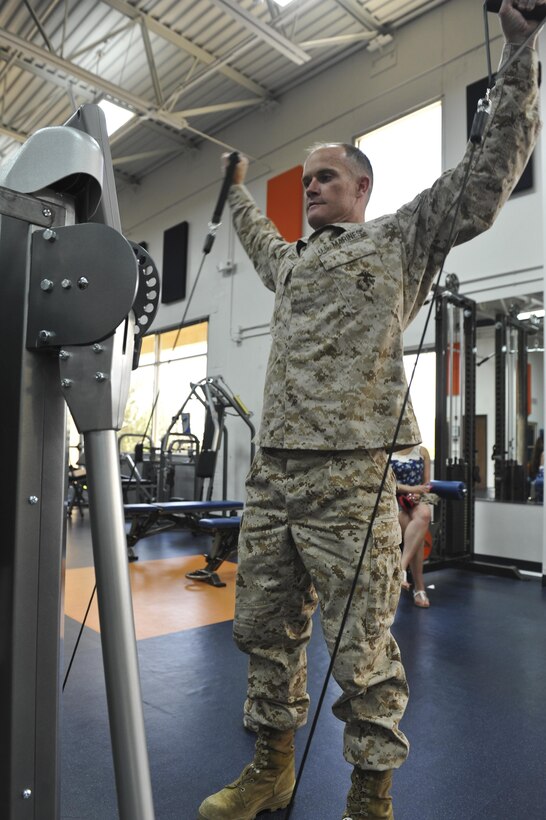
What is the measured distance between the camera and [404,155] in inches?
244

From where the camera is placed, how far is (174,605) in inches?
Answer: 137

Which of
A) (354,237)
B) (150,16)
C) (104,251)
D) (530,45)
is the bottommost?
(104,251)

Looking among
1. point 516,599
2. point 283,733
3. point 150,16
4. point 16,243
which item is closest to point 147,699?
point 283,733

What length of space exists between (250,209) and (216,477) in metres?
6.50

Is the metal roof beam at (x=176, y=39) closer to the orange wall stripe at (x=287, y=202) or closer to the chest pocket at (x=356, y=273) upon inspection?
the orange wall stripe at (x=287, y=202)

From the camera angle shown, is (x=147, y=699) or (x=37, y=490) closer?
(x=37, y=490)

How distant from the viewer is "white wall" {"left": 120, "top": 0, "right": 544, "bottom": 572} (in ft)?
17.3

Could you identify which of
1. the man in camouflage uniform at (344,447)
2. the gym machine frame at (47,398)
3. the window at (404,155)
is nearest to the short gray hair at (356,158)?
the man in camouflage uniform at (344,447)

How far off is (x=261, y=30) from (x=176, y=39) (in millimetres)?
1421

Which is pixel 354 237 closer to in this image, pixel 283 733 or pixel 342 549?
pixel 342 549

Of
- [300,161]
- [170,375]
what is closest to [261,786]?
[300,161]

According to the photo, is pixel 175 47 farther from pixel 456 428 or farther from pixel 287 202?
pixel 456 428

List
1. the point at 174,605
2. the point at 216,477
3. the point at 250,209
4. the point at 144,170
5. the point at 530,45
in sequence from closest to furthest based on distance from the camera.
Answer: the point at 530,45, the point at 250,209, the point at 174,605, the point at 216,477, the point at 144,170

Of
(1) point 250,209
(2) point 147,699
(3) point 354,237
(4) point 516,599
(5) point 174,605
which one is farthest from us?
(4) point 516,599
